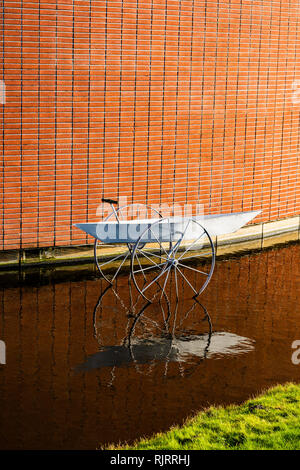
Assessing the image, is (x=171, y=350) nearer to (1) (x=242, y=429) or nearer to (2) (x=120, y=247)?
(1) (x=242, y=429)

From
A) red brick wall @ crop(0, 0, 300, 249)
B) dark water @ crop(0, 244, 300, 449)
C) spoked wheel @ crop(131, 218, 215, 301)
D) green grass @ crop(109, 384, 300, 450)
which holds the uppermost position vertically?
red brick wall @ crop(0, 0, 300, 249)

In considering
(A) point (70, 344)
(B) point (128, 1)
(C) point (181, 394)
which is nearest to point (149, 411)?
(C) point (181, 394)

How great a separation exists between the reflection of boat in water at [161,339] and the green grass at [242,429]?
1.15 meters

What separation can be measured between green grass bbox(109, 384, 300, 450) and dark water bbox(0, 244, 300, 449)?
20 centimetres

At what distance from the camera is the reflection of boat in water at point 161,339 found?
24.4 ft

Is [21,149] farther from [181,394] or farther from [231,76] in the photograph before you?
[181,394]

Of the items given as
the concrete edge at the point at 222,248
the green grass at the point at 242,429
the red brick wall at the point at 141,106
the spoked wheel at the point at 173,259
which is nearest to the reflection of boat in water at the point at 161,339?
the spoked wheel at the point at 173,259

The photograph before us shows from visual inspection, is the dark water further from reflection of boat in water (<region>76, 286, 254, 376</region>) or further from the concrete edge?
the concrete edge

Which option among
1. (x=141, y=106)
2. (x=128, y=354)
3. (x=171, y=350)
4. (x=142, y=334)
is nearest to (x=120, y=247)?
(x=141, y=106)

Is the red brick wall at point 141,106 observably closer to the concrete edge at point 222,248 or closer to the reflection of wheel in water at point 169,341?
the concrete edge at point 222,248

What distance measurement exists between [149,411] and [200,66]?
670 cm

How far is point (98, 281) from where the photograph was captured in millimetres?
10078

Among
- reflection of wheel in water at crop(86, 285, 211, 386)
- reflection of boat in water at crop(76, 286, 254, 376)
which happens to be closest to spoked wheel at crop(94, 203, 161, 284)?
reflection of wheel in water at crop(86, 285, 211, 386)

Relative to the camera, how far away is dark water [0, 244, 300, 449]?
611cm
